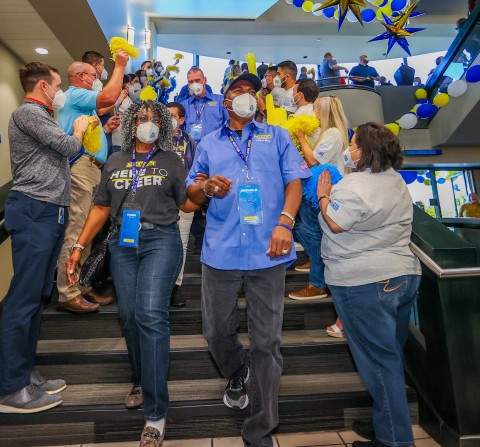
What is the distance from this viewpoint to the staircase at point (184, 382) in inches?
82.2

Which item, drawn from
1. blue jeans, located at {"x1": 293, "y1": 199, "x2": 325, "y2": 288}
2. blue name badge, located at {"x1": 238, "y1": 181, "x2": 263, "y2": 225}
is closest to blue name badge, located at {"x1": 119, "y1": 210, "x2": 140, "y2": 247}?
blue name badge, located at {"x1": 238, "y1": 181, "x2": 263, "y2": 225}

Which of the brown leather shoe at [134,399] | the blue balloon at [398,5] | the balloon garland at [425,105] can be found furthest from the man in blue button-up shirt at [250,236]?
the blue balloon at [398,5]

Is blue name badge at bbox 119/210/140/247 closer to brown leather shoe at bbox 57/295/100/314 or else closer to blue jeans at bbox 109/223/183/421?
blue jeans at bbox 109/223/183/421

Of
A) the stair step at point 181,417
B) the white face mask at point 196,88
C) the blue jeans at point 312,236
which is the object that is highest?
the white face mask at point 196,88

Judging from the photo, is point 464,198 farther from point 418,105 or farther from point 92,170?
point 92,170

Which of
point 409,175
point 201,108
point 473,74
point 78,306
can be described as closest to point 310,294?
point 78,306

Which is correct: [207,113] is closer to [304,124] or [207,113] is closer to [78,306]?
[304,124]

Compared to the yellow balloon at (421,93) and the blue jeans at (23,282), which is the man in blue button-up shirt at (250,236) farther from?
the yellow balloon at (421,93)

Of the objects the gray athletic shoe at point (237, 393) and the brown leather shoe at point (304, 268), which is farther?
the brown leather shoe at point (304, 268)

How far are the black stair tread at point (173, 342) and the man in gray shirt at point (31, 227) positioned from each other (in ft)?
0.95

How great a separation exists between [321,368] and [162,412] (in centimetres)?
110

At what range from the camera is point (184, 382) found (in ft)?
7.84

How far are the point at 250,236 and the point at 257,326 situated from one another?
43 centimetres

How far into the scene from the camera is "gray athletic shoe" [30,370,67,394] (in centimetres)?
221
